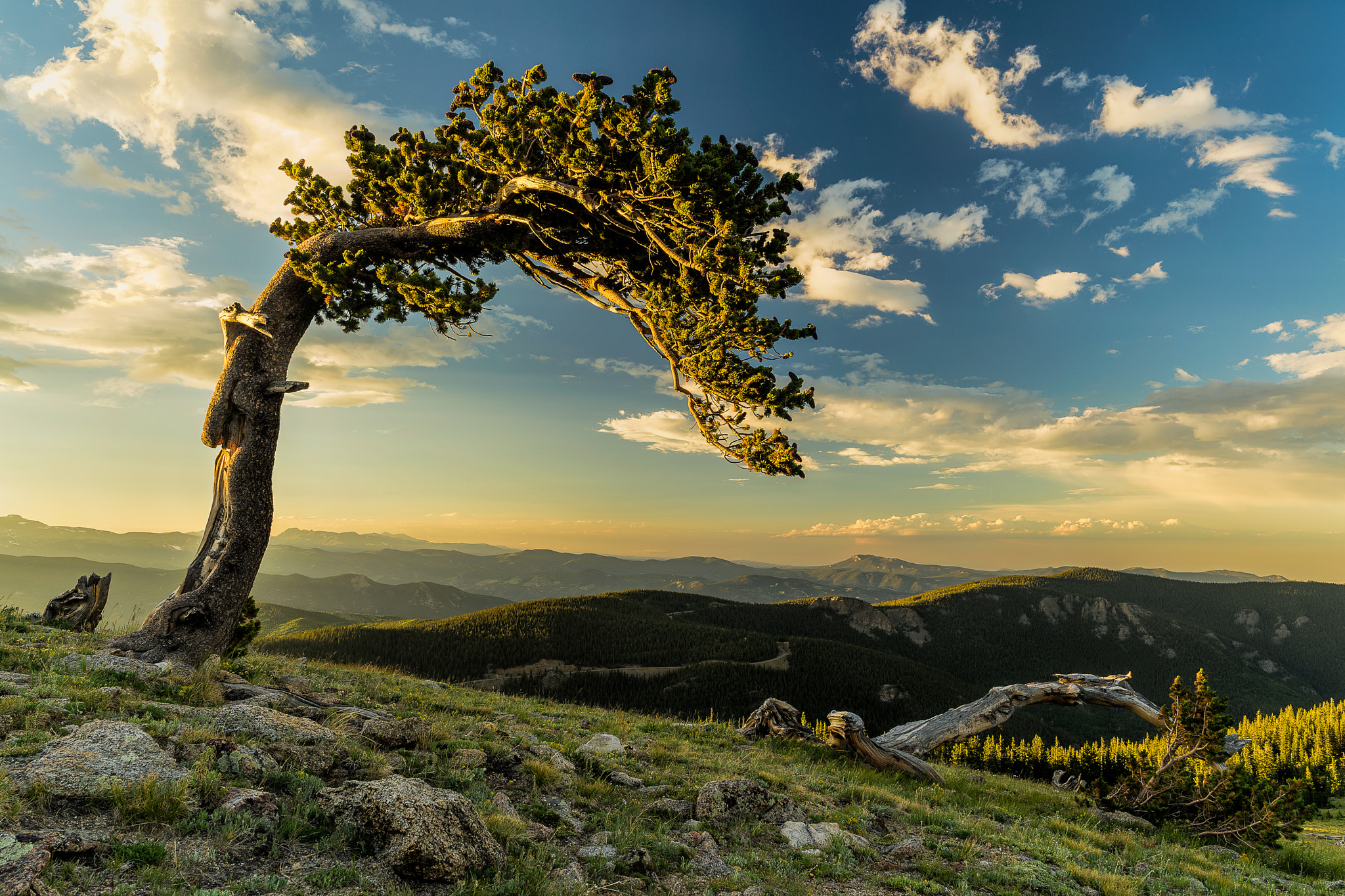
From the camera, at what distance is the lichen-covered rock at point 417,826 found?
4.52 meters

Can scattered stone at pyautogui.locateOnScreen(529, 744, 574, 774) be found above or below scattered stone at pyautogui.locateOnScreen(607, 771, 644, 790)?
above

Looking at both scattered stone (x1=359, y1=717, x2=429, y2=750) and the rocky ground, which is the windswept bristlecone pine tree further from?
scattered stone (x1=359, y1=717, x2=429, y2=750)

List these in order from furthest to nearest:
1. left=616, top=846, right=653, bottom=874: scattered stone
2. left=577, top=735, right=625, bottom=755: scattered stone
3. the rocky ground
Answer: left=577, top=735, right=625, bottom=755: scattered stone, left=616, top=846, right=653, bottom=874: scattered stone, the rocky ground

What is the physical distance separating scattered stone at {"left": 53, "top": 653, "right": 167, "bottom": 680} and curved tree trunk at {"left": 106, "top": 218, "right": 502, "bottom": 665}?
4.71 feet

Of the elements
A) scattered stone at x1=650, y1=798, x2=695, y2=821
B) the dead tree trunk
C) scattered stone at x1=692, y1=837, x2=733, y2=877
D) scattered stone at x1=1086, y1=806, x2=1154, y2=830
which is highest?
scattered stone at x1=692, y1=837, x2=733, y2=877

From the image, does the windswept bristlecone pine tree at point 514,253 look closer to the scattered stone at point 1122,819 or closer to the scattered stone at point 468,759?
the scattered stone at point 468,759

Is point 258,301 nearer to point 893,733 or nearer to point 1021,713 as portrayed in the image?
point 893,733

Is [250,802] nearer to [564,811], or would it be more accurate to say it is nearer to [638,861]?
[564,811]

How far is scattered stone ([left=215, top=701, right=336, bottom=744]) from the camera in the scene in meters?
6.23

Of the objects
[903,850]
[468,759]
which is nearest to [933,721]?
[903,850]

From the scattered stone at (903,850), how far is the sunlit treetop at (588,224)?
20.5ft

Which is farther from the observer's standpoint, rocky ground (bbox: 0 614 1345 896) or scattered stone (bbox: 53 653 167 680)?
scattered stone (bbox: 53 653 167 680)

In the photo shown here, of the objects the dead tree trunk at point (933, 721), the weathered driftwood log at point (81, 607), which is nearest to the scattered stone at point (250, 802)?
the weathered driftwood log at point (81, 607)

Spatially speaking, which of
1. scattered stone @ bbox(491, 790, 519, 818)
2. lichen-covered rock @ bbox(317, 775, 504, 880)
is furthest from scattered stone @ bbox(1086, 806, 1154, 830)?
lichen-covered rock @ bbox(317, 775, 504, 880)
